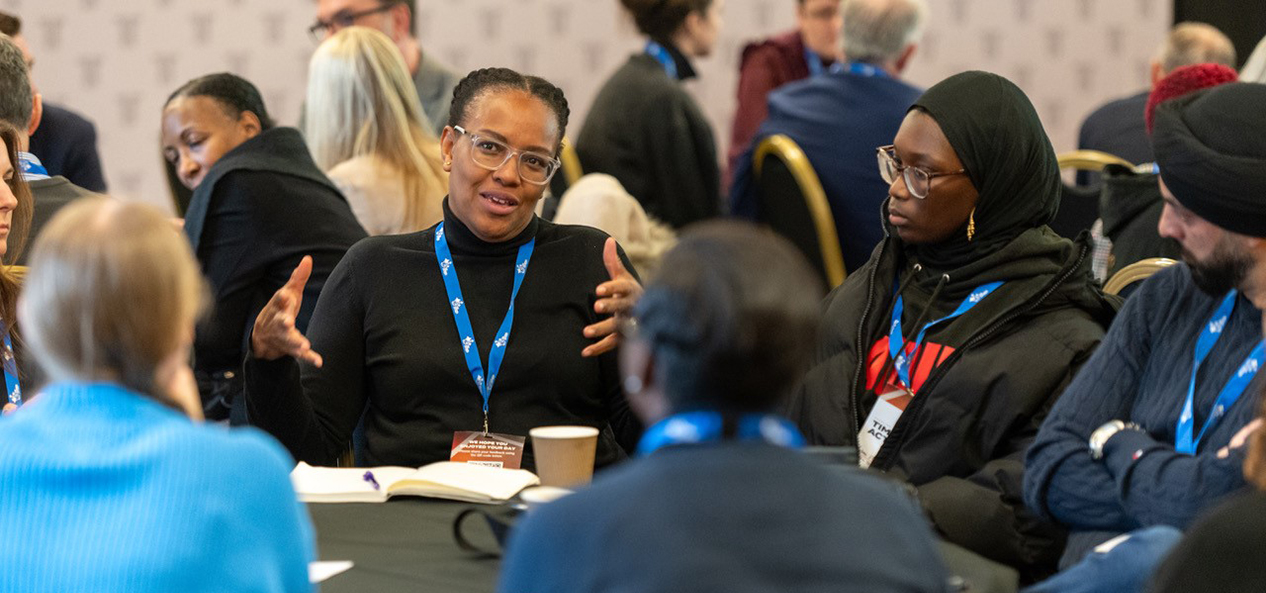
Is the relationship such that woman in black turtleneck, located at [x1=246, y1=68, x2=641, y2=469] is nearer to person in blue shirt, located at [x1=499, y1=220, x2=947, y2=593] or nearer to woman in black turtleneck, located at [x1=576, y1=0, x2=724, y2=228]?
person in blue shirt, located at [x1=499, y1=220, x2=947, y2=593]

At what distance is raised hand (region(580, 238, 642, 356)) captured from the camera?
8.27 ft

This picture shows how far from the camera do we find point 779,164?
4.66m

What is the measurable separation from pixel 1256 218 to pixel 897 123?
266 centimetres

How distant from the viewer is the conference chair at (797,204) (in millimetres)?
4512

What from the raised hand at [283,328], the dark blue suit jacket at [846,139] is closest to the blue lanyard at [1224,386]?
the raised hand at [283,328]

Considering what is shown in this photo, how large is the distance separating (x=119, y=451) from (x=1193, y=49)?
451 centimetres

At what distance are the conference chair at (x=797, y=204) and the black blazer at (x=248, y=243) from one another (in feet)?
5.10

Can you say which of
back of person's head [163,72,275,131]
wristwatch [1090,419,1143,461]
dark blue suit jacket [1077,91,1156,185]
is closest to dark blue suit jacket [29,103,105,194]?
back of person's head [163,72,275,131]

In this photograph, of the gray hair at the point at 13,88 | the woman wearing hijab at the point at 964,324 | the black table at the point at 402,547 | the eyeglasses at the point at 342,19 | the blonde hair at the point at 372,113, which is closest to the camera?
the black table at the point at 402,547

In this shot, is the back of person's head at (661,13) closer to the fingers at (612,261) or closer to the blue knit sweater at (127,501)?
the fingers at (612,261)

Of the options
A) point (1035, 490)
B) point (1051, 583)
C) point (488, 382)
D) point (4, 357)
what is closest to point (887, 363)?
point (1035, 490)

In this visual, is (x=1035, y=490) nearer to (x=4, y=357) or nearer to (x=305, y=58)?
(x=4, y=357)

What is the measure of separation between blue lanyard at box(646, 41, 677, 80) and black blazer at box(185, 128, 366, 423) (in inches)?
90.5

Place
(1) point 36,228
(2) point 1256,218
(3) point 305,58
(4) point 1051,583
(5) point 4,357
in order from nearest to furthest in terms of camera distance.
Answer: (4) point 1051,583 < (2) point 1256,218 < (5) point 4,357 < (1) point 36,228 < (3) point 305,58
